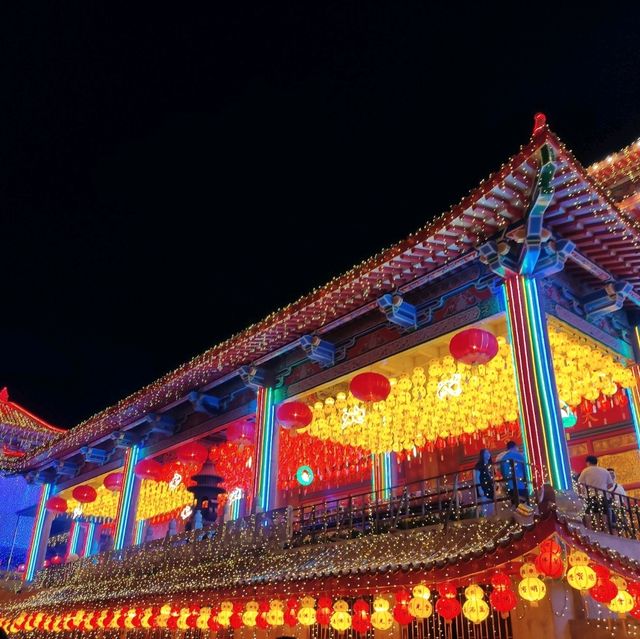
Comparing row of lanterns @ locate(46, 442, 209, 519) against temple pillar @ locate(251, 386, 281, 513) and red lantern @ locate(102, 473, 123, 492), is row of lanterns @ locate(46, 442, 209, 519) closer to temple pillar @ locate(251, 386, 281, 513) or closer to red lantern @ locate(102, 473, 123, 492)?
red lantern @ locate(102, 473, 123, 492)

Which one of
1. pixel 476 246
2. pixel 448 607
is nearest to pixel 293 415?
pixel 476 246

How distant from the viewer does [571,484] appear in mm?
6863

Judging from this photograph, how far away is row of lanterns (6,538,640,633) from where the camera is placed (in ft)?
18.0

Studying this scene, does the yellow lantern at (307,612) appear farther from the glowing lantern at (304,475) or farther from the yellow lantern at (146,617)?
the glowing lantern at (304,475)

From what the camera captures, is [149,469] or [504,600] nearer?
[504,600]

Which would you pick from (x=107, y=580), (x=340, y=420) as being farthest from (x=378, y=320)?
(x=107, y=580)

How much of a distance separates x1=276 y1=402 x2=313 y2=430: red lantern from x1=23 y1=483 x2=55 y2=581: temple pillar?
1215 centimetres

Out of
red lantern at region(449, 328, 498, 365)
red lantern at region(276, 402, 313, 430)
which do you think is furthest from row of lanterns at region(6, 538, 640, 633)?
red lantern at region(276, 402, 313, 430)

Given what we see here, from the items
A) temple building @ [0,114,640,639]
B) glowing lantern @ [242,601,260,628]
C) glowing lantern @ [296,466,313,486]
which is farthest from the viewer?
glowing lantern @ [296,466,313,486]

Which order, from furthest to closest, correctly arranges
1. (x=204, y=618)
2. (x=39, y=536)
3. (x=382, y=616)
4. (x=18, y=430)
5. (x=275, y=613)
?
(x=18, y=430), (x=39, y=536), (x=204, y=618), (x=275, y=613), (x=382, y=616)

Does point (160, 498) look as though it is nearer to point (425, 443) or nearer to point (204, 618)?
point (204, 618)

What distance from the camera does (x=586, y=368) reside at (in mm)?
9500

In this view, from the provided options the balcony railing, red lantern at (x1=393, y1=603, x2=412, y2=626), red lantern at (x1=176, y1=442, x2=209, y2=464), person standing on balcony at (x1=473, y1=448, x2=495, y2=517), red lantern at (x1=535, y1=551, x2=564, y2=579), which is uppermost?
red lantern at (x1=176, y1=442, x2=209, y2=464)

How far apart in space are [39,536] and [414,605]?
16132 millimetres
